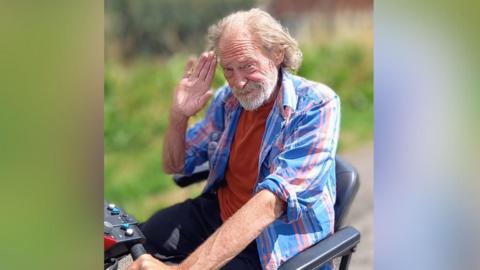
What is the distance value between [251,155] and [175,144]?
12.9 inches

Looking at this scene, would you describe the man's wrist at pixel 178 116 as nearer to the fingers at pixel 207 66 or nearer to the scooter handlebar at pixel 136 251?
the fingers at pixel 207 66

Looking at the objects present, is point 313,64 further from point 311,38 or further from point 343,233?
point 343,233

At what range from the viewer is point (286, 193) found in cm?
174

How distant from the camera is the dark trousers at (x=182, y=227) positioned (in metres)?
2.26

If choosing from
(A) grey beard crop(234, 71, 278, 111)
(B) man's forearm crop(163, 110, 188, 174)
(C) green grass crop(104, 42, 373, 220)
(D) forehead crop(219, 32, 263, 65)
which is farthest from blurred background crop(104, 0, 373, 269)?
(D) forehead crop(219, 32, 263, 65)

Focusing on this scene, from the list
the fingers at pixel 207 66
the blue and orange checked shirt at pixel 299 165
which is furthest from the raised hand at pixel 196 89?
the blue and orange checked shirt at pixel 299 165

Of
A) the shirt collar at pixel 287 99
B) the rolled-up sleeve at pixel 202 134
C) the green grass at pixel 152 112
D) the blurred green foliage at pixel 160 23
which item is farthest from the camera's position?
the blurred green foliage at pixel 160 23

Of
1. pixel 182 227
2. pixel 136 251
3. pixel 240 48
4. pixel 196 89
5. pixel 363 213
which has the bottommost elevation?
pixel 363 213

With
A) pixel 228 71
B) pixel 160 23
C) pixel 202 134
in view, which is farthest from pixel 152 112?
pixel 228 71

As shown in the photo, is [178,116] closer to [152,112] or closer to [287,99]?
[287,99]

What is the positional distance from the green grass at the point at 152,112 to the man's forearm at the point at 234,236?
7.85 ft

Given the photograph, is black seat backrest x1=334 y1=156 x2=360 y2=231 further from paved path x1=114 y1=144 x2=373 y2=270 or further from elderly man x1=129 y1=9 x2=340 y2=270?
paved path x1=114 y1=144 x2=373 y2=270
